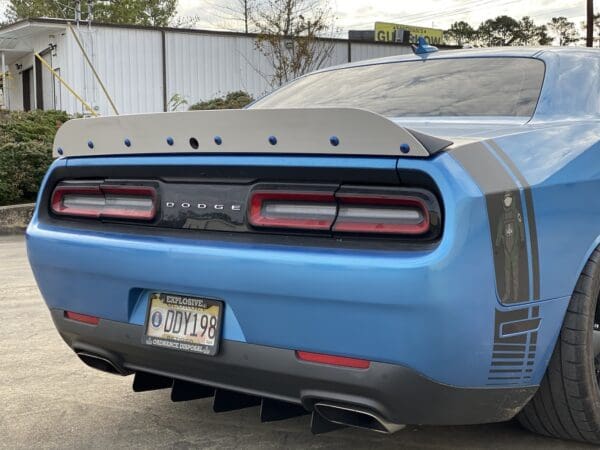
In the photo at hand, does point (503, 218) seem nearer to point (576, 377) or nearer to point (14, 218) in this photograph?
point (576, 377)

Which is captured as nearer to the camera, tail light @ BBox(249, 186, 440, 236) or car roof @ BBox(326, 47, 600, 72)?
tail light @ BBox(249, 186, 440, 236)

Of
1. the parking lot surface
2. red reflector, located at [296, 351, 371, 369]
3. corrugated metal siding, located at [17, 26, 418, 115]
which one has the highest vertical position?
corrugated metal siding, located at [17, 26, 418, 115]

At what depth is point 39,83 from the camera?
2466cm

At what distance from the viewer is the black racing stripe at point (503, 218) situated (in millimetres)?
2115

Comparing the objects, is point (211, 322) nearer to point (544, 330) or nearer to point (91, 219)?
point (91, 219)

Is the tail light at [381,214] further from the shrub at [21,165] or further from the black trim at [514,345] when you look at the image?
the shrub at [21,165]

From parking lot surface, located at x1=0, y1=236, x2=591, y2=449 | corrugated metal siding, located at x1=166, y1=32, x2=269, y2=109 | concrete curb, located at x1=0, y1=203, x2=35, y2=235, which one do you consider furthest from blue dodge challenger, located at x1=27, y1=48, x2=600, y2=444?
corrugated metal siding, located at x1=166, y1=32, x2=269, y2=109

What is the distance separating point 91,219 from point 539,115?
1.70 m

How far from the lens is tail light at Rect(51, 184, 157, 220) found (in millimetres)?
2668

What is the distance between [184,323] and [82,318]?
0.54 meters

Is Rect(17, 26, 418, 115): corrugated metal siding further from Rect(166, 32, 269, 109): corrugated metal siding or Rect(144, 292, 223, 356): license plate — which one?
Rect(144, 292, 223, 356): license plate

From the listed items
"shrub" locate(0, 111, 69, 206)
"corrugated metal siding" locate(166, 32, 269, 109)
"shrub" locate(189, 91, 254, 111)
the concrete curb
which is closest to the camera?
the concrete curb

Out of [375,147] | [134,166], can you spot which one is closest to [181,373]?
[134,166]

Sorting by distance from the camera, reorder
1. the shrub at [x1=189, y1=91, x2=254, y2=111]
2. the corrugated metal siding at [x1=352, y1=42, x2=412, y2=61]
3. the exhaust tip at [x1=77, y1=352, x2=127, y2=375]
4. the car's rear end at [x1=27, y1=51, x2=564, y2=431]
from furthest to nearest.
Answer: the corrugated metal siding at [x1=352, y1=42, x2=412, y2=61], the shrub at [x1=189, y1=91, x2=254, y2=111], the exhaust tip at [x1=77, y1=352, x2=127, y2=375], the car's rear end at [x1=27, y1=51, x2=564, y2=431]
